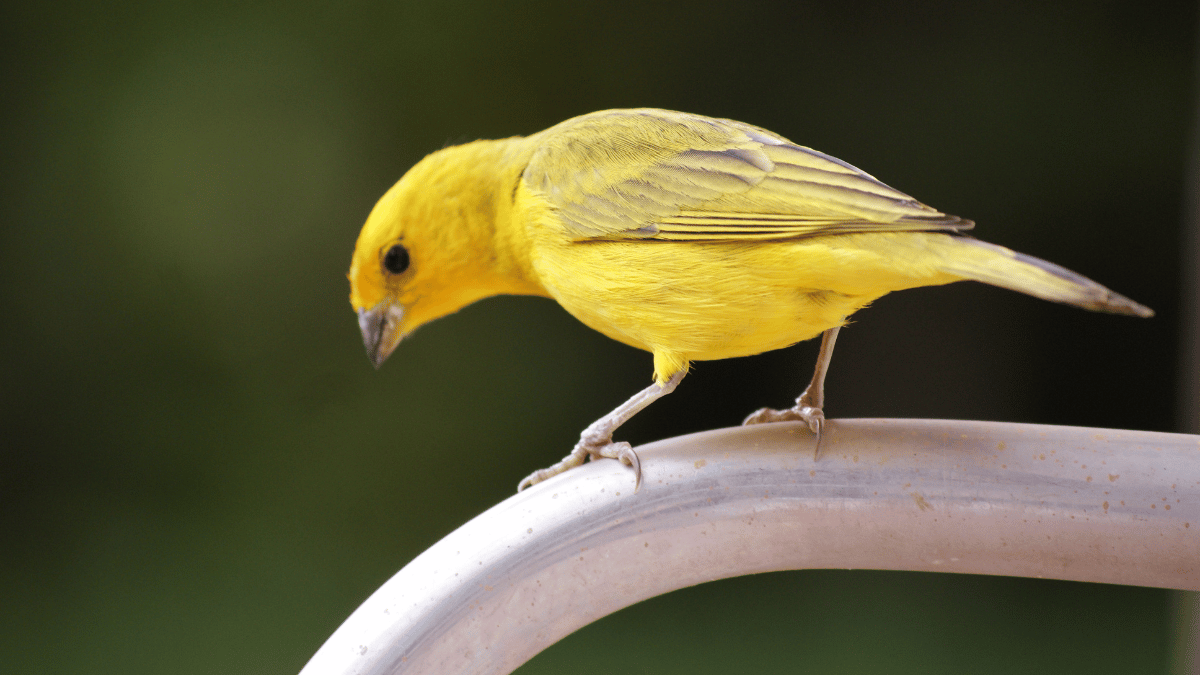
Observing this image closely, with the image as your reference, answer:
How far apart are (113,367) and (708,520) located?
6.57ft

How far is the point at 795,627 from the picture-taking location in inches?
102

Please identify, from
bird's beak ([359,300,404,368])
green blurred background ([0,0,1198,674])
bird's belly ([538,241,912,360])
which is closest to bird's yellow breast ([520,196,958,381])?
bird's belly ([538,241,912,360])

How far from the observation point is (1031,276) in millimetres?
664

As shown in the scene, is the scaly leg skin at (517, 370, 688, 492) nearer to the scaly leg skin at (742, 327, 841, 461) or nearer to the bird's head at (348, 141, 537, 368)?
the scaly leg skin at (742, 327, 841, 461)

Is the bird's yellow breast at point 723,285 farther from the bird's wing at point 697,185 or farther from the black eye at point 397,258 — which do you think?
the black eye at point 397,258

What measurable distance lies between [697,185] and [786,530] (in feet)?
1.23

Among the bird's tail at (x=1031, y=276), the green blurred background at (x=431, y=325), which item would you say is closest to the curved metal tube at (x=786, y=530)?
the bird's tail at (x=1031, y=276)

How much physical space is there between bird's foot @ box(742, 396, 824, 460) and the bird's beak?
45 centimetres

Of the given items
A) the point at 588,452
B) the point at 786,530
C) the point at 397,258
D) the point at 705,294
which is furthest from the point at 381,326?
the point at 786,530

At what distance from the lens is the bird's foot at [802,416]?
0.92 metres

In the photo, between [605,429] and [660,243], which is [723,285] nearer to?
[660,243]

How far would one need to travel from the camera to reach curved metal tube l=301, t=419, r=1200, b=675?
791 mm

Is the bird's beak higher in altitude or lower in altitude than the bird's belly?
lower

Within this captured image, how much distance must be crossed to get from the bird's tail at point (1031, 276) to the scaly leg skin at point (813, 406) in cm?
23
